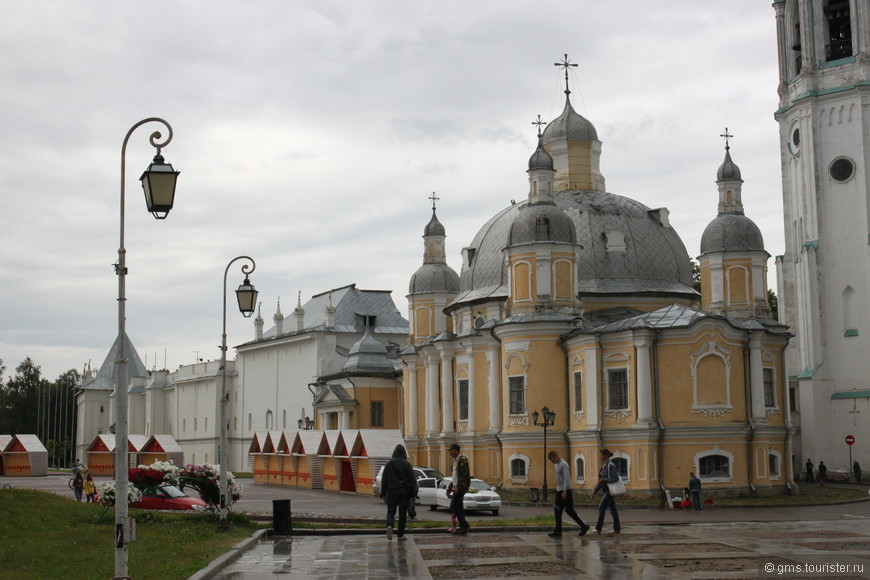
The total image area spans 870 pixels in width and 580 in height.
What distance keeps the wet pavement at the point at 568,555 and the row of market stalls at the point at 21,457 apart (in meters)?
56.2

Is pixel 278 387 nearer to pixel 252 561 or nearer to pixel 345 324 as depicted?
pixel 345 324

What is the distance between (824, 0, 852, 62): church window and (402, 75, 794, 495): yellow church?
14.5 m

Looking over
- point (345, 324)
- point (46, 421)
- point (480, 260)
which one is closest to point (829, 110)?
point (480, 260)

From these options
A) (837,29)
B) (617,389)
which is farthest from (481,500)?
(837,29)

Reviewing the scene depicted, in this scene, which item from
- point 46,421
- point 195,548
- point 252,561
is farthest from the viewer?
point 46,421

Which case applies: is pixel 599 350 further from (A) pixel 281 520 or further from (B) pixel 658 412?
(A) pixel 281 520

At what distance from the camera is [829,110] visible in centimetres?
5850

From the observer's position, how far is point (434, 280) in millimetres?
60500

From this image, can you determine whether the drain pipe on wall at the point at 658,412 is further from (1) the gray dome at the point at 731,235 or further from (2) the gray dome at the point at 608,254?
(1) the gray dome at the point at 731,235

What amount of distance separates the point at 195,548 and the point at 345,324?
216 ft

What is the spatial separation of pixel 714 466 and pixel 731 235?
1185 cm

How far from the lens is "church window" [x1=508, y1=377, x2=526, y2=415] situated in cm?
4412

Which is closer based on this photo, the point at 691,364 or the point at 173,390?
the point at 691,364

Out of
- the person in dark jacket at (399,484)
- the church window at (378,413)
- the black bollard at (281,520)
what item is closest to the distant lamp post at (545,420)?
the black bollard at (281,520)
